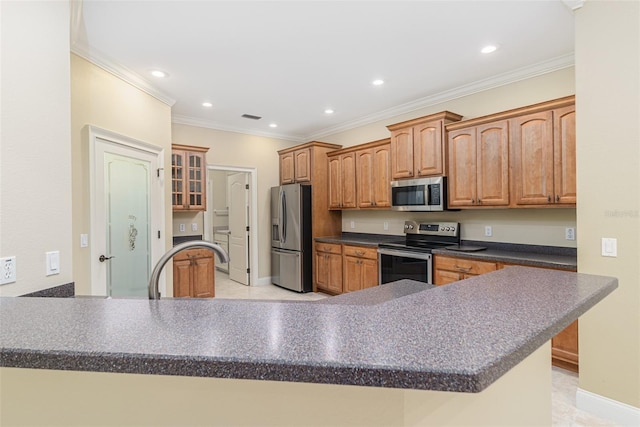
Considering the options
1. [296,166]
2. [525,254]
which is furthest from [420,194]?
[296,166]

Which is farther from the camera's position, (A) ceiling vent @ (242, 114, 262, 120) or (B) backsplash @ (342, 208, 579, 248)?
(A) ceiling vent @ (242, 114, 262, 120)

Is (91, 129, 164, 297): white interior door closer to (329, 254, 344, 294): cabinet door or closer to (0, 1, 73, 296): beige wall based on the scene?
(0, 1, 73, 296): beige wall

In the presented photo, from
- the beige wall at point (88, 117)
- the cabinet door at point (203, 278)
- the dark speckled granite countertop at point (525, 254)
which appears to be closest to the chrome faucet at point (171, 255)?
the beige wall at point (88, 117)

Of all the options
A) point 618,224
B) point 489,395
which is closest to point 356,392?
point 489,395

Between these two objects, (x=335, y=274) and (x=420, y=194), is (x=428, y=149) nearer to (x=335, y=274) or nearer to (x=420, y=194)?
(x=420, y=194)

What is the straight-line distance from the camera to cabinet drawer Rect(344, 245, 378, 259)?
4430 millimetres

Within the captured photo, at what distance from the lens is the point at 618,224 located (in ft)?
6.65

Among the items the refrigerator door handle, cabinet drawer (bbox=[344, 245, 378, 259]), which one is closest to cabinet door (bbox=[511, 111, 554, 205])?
cabinet drawer (bbox=[344, 245, 378, 259])

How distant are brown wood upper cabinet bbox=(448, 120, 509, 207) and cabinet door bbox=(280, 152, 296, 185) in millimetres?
2765

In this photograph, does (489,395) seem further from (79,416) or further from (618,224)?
(618,224)

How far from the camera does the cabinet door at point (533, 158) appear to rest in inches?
116

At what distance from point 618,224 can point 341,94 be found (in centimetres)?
303

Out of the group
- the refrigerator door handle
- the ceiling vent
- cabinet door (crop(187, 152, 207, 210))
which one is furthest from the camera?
the refrigerator door handle

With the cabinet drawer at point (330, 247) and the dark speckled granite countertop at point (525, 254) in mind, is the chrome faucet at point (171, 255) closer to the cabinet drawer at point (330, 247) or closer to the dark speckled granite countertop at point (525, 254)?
the dark speckled granite countertop at point (525, 254)
